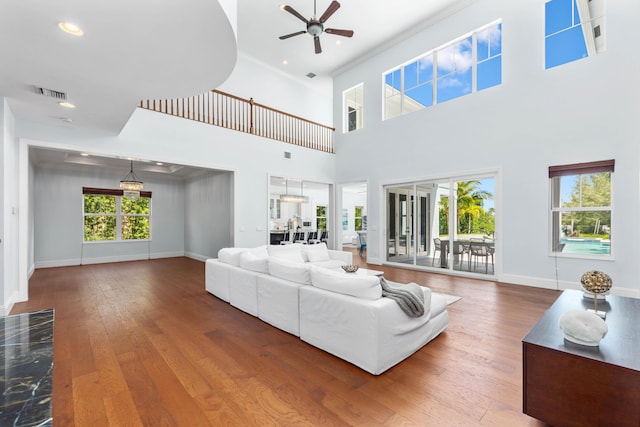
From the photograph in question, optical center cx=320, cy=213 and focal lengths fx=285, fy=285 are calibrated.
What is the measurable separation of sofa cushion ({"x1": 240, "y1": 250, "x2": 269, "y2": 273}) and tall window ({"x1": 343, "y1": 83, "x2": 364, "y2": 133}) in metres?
6.04

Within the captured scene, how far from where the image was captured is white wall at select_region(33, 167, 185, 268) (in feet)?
24.2

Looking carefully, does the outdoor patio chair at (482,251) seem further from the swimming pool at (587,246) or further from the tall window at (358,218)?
the tall window at (358,218)

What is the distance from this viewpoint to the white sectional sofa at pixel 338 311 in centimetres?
236

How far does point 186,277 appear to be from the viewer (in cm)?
619

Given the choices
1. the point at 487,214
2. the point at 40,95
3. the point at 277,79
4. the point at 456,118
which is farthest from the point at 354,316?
the point at 277,79

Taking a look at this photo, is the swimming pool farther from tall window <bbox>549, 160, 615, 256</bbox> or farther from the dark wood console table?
the dark wood console table

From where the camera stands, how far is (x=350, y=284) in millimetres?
2588

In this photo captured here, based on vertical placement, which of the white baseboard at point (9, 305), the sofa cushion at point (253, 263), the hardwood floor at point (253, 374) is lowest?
the hardwood floor at point (253, 374)

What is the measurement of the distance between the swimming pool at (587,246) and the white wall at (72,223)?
10.4 m

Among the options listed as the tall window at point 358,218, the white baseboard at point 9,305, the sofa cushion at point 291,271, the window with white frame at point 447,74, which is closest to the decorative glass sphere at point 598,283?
the sofa cushion at point 291,271

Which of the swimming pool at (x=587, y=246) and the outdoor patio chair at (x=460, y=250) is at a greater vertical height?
the swimming pool at (x=587, y=246)

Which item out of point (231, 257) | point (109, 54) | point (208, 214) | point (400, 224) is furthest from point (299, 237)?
point (109, 54)

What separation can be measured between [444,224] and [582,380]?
5.33 meters

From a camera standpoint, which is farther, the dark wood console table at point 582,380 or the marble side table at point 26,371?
the dark wood console table at point 582,380
